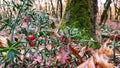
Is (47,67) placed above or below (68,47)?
below

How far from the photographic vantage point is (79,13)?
536 cm

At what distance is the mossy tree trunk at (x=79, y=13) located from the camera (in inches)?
206

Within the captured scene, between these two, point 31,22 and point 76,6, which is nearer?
point 31,22

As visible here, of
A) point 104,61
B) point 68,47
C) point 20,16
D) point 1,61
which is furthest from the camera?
point 20,16

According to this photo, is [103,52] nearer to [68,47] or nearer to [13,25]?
[68,47]

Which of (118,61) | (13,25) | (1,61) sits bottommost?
(118,61)

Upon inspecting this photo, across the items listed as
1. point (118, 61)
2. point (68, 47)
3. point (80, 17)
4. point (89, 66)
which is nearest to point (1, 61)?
point (68, 47)

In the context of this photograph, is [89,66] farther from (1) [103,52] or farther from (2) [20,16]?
(2) [20,16]

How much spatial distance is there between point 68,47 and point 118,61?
0.68 meters

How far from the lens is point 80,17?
209 inches

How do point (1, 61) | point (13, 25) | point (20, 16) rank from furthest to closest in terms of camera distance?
point (20, 16)
point (13, 25)
point (1, 61)

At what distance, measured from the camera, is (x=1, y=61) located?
67.9 inches

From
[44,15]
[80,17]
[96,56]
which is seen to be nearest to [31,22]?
[44,15]

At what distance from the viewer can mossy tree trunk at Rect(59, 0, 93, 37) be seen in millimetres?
5223
